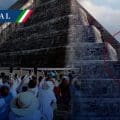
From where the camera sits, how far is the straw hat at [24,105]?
34.5ft

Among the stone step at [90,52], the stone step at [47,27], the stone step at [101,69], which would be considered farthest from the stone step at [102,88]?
the stone step at [47,27]

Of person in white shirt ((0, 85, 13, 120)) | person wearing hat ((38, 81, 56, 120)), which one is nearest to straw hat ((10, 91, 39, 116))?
person in white shirt ((0, 85, 13, 120))

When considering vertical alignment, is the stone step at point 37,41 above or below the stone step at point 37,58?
above

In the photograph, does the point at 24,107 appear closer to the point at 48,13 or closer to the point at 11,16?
the point at 11,16

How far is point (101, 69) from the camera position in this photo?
11914mm

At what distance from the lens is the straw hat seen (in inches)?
414

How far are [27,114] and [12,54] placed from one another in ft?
Result: 177

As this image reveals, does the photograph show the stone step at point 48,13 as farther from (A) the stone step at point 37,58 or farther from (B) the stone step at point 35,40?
(A) the stone step at point 37,58

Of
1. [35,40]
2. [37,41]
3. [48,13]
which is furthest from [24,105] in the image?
[48,13]

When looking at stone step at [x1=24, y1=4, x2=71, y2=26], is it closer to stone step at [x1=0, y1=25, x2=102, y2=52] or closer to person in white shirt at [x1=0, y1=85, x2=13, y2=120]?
stone step at [x1=0, y1=25, x2=102, y2=52]

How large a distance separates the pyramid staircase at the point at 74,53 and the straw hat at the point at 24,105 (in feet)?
5.21

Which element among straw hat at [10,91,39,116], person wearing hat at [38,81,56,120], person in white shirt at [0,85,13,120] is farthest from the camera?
person wearing hat at [38,81,56,120]

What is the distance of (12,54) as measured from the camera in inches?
2534

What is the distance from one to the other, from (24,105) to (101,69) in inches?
76.0
